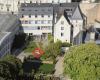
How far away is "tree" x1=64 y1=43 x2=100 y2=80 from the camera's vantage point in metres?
31.4

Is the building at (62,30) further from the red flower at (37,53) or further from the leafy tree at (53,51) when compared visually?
the red flower at (37,53)

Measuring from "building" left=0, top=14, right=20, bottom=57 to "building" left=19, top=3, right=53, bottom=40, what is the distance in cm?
106

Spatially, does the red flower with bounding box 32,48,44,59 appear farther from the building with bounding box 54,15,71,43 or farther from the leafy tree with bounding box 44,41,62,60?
the building with bounding box 54,15,71,43

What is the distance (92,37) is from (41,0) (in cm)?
1417

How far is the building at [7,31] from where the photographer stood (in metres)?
41.3

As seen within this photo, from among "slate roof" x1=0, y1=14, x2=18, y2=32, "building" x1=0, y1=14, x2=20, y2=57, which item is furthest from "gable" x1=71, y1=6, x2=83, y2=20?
"slate roof" x1=0, y1=14, x2=18, y2=32

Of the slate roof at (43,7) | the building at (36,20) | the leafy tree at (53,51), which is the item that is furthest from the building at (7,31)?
the leafy tree at (53,51)

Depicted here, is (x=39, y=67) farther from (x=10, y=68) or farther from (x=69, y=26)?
(x=10, y=68)

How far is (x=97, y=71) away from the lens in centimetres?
3142

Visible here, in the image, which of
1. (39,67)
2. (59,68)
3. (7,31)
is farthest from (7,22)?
(59,68)

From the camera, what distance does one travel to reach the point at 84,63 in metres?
32.0

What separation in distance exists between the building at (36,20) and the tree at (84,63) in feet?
51.0

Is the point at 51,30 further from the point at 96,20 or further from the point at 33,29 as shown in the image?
the point at 96,20

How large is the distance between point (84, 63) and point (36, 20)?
1814 centimetres
